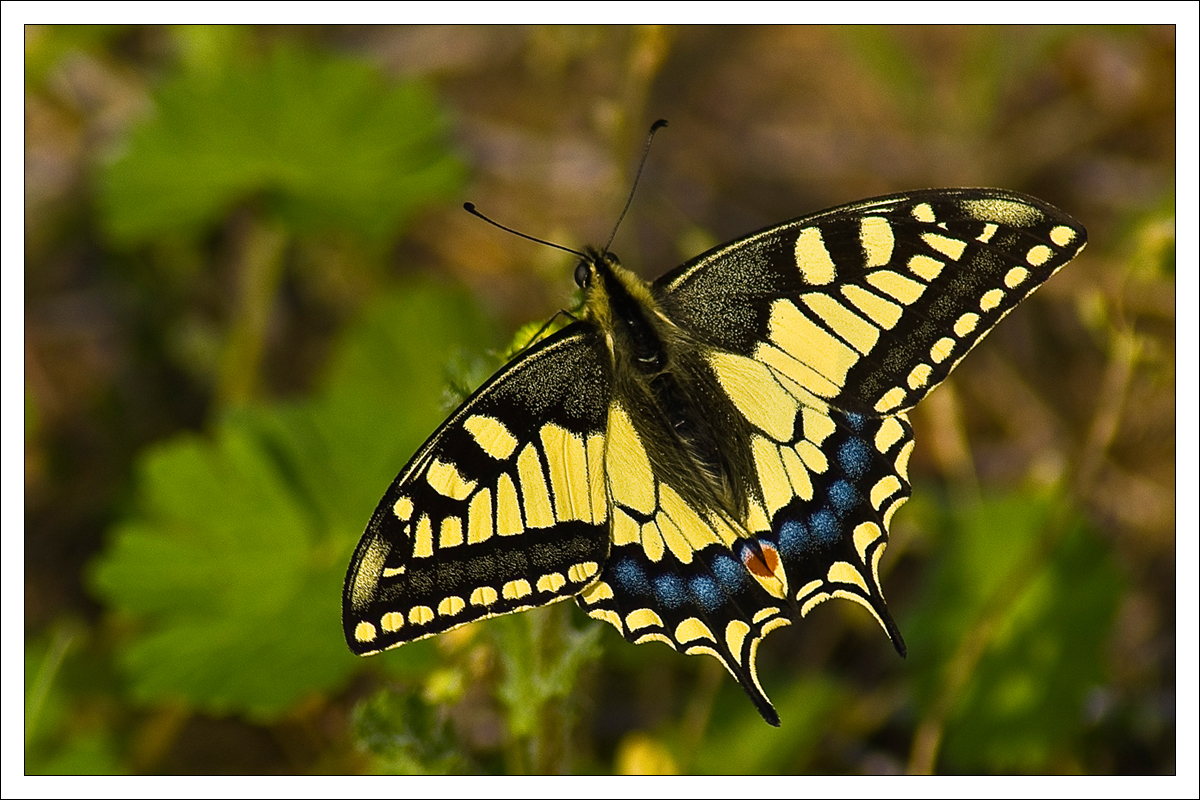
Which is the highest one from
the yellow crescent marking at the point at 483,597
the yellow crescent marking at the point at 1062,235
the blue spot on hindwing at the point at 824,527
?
the yellow crescent marking at the point at 1062,235

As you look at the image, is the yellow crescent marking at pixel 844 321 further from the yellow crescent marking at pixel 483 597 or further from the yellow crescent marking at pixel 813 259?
the yellow crescent marking at pixel 483 597

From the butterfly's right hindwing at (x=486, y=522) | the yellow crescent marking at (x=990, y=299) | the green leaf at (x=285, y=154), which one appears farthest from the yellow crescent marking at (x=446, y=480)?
the green leaf at (x=285, y=154)

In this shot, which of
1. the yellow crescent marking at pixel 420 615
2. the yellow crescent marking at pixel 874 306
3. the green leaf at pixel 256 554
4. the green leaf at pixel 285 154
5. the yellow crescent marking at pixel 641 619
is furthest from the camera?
the green leaf at pixel 285 154

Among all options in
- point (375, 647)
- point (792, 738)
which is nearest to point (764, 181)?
point (792, 738)

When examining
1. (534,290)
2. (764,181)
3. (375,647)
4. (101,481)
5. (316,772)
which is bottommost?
(316,772)

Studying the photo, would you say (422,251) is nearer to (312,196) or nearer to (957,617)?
(312,196)

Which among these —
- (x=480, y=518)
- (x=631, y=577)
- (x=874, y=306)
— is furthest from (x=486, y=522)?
(x=874, y=306)
